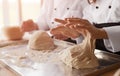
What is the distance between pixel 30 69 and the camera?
20.5 inches

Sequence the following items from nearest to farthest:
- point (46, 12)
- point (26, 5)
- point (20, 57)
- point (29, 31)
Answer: point (20, 57), point (29, 31), point (46, 12), point (26, 5)

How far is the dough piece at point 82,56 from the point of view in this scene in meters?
0.50

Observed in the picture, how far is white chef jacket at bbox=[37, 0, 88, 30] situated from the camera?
100 cm

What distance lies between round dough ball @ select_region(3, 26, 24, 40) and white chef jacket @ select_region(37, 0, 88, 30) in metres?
0.24

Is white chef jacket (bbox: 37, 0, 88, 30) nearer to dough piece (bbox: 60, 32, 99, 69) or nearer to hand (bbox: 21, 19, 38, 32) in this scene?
hand (bbox: 21, 19, 38, 32)

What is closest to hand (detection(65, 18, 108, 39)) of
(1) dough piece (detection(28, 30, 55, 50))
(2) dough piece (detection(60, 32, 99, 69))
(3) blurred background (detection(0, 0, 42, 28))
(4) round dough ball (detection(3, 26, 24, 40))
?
(2) dough piece (detection(60, 32, 99, 69))

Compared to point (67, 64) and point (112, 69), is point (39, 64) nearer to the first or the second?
point (67, 64)

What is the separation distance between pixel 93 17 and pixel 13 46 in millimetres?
373

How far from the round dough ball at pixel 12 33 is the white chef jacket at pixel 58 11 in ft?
0.80

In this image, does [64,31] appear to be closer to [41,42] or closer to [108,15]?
[41,42]

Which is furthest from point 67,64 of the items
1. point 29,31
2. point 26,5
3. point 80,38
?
point 26,5

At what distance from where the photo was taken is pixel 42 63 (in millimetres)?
560

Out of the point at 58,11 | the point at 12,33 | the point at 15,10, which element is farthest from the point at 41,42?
the point at 15,10

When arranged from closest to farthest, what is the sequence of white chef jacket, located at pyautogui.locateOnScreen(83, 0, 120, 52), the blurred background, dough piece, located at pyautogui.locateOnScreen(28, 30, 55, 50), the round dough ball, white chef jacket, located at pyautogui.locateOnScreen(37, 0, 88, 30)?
white chef jacket, located at pyautogui.locateOnScreen(83, 0, 120, 52), dough piece, located at pyautogui.locateOnScreen(28, 30, 55, 50), the round dough ball, white chef jacket, located at pyautogui.locateOnScreen(37, 0, 88, 30), the blurred background
